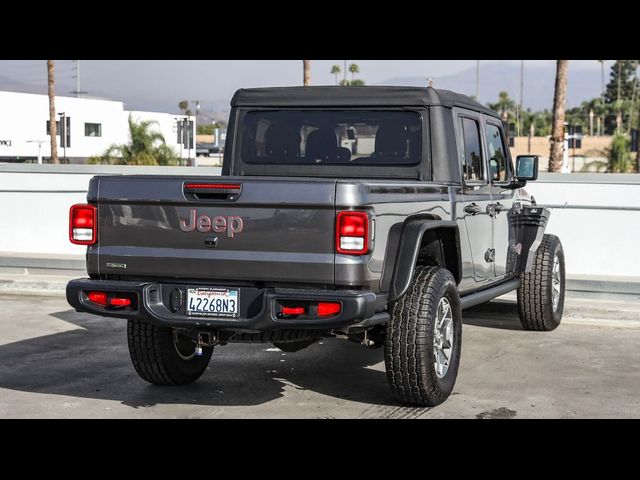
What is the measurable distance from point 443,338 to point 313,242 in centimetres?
147

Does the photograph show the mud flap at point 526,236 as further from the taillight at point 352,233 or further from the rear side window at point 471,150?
the taillight at point 352,233

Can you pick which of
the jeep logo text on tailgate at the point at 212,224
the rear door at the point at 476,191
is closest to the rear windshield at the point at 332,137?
the rear door at the point at 476,191

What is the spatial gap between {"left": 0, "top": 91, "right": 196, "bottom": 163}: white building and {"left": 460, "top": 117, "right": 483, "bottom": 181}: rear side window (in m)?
55.0

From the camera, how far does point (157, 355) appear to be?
6.93 metres

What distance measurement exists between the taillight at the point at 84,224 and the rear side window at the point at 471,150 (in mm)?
2816

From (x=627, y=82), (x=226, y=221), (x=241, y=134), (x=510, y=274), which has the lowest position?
(x=510, y=274)

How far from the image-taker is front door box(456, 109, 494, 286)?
739cm

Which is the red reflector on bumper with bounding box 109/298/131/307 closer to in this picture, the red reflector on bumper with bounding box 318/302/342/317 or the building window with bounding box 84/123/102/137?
the red reflector on bumper with bounding box 318/302/342/317

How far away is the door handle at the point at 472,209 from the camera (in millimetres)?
7226

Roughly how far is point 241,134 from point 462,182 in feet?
5.94

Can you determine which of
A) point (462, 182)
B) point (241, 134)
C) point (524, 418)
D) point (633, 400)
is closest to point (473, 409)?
point (524, 418)

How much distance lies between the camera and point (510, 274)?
8734 mm

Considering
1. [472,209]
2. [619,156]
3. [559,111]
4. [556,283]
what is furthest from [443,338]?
[619,156]
